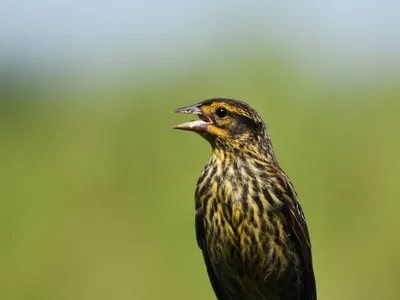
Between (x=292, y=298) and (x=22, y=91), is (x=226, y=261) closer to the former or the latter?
(x=292, y=298)

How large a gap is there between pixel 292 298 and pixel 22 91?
32.7 ft

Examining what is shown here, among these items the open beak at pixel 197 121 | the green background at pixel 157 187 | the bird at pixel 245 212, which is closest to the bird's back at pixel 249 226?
the bird at pixel 245 212

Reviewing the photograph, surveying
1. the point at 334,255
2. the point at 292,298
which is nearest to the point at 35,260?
the point at 334,255

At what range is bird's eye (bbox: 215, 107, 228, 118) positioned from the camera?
7488 mm

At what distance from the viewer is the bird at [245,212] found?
7.33 metres

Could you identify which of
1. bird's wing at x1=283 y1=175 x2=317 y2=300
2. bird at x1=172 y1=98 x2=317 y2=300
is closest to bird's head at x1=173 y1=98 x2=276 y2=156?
bird at x1=172 y1=98 x2=317 y2=300

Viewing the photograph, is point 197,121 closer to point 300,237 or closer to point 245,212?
point 245,212

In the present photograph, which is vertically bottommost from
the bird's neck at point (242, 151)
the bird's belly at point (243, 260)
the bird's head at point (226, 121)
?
the bird's belly at point (243, 260)

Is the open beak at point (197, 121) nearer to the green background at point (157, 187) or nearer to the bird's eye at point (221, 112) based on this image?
the bird's eye at point (221, 112)

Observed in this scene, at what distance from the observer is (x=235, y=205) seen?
24.0 ft

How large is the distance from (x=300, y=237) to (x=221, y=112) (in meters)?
0.88

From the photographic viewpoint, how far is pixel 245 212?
288 inches

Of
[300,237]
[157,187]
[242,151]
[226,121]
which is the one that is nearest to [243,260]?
[300,237]

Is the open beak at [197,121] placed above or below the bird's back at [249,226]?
above
